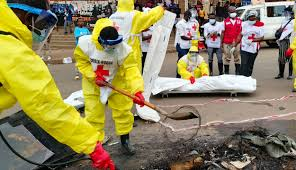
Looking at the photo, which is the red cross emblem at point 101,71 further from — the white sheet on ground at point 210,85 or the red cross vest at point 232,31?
the red cross vest at point 232,31

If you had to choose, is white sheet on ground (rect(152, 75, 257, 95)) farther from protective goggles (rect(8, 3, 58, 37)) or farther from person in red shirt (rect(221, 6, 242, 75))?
protective goggles (rect(8, 3, 58, 37))

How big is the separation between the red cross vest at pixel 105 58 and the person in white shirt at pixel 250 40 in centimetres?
516

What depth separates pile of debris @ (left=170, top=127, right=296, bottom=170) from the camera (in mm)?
4270

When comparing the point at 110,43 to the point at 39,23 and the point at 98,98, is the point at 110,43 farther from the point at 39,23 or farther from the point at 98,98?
the point at 39,23

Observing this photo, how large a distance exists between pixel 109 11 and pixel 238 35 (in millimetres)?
10692

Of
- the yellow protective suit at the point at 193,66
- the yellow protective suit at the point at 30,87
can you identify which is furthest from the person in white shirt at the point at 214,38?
the yellow protective suit at the point at 30,87

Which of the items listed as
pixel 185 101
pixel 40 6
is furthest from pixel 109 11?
pixel 40 6

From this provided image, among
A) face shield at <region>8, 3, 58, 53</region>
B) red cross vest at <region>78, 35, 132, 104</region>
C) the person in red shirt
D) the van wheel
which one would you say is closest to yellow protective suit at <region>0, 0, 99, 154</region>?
face shield at <region>8, 3, 58, 53</region>

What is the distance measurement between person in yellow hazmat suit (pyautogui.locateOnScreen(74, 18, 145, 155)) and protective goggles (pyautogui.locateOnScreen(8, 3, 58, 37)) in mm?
1846

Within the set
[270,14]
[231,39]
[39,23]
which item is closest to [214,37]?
[231,39]

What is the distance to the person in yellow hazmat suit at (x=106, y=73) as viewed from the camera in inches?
189

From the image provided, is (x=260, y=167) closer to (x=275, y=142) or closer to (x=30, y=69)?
(x=275, y=142)

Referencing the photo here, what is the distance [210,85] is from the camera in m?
8.17

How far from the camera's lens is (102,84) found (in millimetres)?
4852
